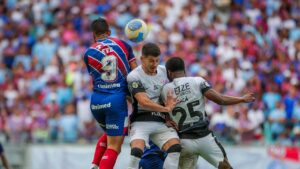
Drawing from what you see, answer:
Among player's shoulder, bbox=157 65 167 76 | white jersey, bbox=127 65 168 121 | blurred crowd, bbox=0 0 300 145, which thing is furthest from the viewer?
blurred crowd, bbox=0 0 300 145

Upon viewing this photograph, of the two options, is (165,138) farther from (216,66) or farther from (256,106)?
(216,66)

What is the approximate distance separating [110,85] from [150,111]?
2.44ft

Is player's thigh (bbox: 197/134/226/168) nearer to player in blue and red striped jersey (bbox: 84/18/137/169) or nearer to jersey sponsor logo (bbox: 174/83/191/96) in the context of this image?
jersey sponsor logo (bbox: 174/83/191/96)

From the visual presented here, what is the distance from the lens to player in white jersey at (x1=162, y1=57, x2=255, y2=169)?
606 inches

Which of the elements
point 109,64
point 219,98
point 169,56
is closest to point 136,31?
point 109,64

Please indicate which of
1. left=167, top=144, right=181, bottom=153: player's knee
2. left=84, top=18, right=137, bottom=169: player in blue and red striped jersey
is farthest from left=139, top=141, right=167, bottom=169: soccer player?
left=167, top=144, right=181, bottom=153: player's knee

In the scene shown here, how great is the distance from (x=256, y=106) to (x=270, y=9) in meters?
5.60

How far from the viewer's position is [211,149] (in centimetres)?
1548

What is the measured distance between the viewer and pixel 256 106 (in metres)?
23.7

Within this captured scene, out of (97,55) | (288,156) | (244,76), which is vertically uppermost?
(97,55)

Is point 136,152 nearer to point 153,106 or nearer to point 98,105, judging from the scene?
point 153,106

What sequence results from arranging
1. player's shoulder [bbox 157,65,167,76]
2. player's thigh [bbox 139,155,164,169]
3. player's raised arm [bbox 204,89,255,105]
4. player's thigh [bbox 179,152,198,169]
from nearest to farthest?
player's raised arm [bbox 204,89,255,105] < player's shoulder [bbox 157,65,167,76] < player's thigh [bbox 179,152,198,169] < player's thigh [bbox 139,155,164,169]

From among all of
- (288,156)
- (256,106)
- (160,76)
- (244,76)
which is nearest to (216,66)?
(244,76)

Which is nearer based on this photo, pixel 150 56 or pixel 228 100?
pixel 150 56
